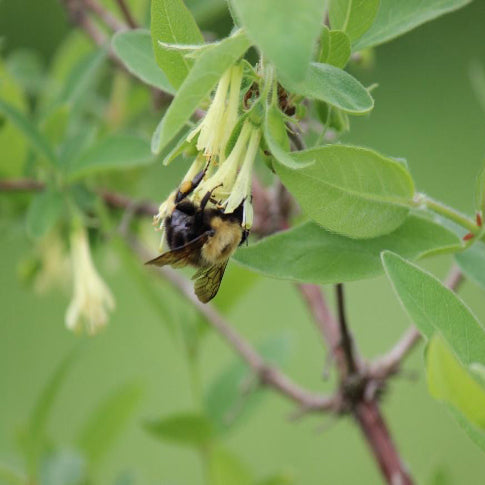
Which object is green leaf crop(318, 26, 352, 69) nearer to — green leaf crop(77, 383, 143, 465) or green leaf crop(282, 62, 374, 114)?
green leaf crop(282, 62, 374, 114)

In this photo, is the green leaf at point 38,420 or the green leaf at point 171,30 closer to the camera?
the green leaf at point 171,30

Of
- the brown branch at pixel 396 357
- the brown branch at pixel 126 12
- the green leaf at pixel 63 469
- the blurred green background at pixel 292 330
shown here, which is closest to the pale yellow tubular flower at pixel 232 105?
the brown branch at pixel 396 357

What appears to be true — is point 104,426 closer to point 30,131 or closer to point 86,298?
point 86,298

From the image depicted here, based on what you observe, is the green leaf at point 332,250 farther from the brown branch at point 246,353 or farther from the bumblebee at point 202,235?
the brown branch at point 246,353

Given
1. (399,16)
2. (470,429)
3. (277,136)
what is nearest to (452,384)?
(470,429)

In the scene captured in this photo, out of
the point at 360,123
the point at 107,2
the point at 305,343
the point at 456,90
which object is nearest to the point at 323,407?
the point at 107,2

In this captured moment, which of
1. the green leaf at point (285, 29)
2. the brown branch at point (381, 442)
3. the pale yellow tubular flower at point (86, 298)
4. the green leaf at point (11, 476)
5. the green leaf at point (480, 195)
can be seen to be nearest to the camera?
the green leaf at point (285, 29)
